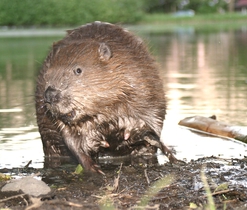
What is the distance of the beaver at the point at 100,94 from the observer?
5.02m

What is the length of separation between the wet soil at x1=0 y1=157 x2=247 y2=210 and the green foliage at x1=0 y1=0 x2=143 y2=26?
36.2 meters

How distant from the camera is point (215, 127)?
6.88 m

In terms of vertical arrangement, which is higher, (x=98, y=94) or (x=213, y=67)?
(x=98, y=94)

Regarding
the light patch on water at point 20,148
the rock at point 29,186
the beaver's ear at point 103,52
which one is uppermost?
the beaver's ear at point 103,52

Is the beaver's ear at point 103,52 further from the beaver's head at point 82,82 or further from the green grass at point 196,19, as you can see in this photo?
the green grass at point 196,19

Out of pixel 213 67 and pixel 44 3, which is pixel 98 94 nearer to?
pixel 213 67

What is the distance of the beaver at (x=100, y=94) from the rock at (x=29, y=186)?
2.01 feet

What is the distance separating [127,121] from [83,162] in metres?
0.44

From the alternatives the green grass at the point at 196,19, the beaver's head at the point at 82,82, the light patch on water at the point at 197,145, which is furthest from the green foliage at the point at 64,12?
the beaver's head at the point at 82,82

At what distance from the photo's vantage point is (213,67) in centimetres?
1405

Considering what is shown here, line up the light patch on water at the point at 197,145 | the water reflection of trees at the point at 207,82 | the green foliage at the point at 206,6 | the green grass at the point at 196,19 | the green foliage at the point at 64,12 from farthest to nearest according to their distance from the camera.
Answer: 1. the green foliage at the point at 206,6
2. the green grass at the point at 196,19
3. the green foliage at the point at 64,12
4. the water reflection of trees at the point at 207,82
5. the light patch on water at the point at 197,145

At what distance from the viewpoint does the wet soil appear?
4.09 m

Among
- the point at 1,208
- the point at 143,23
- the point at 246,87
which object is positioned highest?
the point at 1,208

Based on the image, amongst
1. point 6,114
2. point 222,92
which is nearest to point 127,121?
point 6,114
